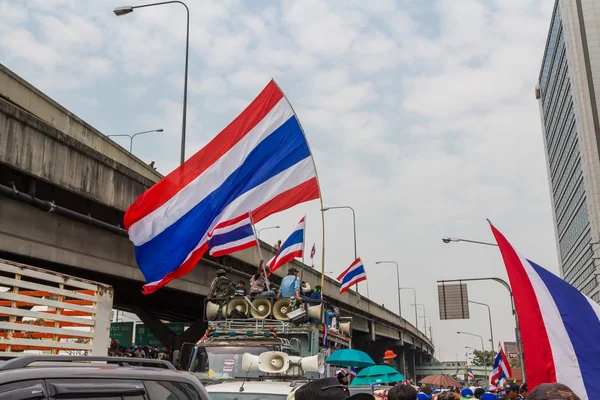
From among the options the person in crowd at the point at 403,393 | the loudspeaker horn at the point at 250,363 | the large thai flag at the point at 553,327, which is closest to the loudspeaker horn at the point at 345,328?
the loudspeaker horn at the point at 250,363

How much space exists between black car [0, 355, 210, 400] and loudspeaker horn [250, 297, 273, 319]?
874cm

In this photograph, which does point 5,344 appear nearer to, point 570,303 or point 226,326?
point 570,303

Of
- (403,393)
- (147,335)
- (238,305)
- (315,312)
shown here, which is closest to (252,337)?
(238,305)

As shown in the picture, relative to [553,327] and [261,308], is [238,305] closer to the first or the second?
[261,308]

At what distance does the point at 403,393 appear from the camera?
5453 millimetres

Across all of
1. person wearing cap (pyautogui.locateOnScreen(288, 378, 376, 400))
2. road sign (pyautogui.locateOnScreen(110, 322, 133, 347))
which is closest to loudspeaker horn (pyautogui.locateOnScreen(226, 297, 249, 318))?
person wearing cap (pyautogui.locateOnScreen(288, 378, 376, 400))

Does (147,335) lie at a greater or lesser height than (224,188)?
lesser

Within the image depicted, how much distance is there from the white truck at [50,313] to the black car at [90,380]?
2.41 metres

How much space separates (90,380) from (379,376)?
8729 mm

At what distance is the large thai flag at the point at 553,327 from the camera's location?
5.77 metres

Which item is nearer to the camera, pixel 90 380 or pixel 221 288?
pixel 90 380

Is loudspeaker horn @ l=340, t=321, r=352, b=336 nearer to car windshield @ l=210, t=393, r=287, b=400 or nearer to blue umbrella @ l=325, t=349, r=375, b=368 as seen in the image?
blue umbrella @ l=325, t=349, r=375, b=368

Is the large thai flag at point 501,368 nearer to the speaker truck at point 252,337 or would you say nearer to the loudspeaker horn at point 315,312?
the speaker truck at point 252,337

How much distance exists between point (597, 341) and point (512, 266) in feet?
3.26
